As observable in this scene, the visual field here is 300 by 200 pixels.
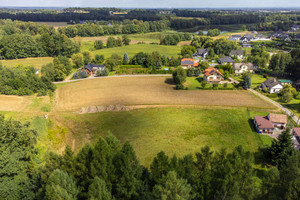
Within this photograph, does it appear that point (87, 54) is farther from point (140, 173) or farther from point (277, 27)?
point (277, 27)

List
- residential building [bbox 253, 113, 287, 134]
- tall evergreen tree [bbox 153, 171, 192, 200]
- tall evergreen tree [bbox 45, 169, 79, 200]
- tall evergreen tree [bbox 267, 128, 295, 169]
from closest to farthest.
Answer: tall evergreen tree [bbox 153, 171, 192, 200] → tall evergreen tree [bbox 45, 169, 79, 200] → tall evergreen tree [bbox 267, 128, 295, 169] → residential building [bbox 253, 113, 287, 134]

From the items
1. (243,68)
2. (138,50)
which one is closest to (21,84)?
(138,50)

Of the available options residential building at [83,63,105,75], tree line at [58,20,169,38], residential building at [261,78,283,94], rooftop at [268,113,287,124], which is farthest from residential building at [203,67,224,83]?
tree line at [58,20,169,38]

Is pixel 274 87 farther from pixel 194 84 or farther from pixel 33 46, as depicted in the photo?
pixel 33 46

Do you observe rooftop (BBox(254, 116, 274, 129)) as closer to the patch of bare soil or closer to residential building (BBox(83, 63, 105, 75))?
the patch of bare soil

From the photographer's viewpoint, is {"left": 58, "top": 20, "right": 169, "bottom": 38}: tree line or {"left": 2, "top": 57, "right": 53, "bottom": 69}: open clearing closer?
{"left": 2, "top": 57, "right": 53, "bottom": 69}: open clearing

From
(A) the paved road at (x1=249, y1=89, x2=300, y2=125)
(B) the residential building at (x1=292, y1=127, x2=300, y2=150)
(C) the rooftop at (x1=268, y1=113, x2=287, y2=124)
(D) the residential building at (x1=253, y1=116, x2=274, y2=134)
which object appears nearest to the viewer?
(B) the residential building at (x1=292, y1=127, x2=300, y2=150)

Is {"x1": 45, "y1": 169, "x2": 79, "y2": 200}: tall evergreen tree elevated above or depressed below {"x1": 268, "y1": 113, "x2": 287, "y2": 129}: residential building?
above
